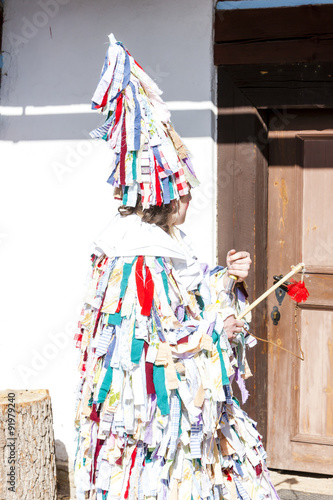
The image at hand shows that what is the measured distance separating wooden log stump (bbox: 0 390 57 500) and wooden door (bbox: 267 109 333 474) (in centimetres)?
135

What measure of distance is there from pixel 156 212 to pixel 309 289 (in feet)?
5.26

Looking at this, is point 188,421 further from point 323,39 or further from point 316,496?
point 323,39

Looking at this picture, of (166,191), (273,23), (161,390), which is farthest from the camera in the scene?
(273,23)

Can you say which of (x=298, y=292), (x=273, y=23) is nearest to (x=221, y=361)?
(x=298, y=292)

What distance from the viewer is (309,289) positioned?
10.9ft

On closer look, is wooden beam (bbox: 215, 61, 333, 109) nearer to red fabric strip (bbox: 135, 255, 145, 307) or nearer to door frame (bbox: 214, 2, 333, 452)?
door frame (bbox: 214, 2, 333, 452)

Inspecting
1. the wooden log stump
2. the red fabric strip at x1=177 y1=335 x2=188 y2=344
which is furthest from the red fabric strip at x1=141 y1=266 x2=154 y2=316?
the wooden log stump

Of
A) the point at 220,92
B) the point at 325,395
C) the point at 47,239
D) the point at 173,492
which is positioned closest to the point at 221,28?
the point at 220,92

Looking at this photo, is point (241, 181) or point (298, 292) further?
point (241, 181)

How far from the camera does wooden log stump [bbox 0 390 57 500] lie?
9.11 ft

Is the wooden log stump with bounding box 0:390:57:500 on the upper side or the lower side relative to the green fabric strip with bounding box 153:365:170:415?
lower

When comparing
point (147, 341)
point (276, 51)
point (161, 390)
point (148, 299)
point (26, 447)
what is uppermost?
point (276, 51)

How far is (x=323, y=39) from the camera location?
3.06 m

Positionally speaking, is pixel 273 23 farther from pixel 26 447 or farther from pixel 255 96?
pixel 26 447
